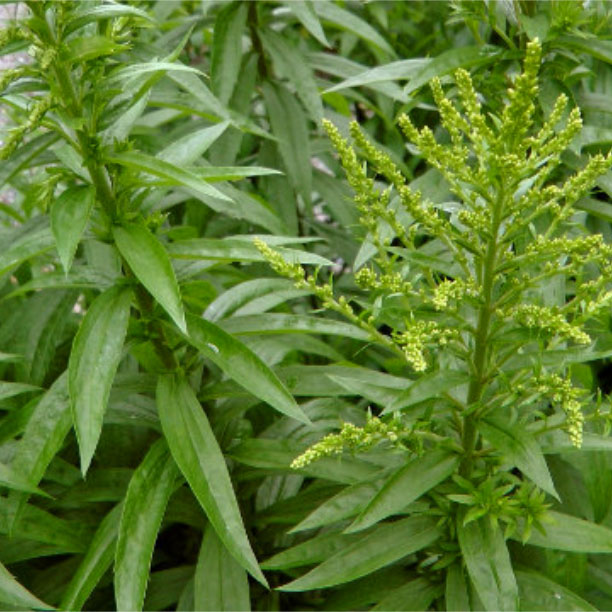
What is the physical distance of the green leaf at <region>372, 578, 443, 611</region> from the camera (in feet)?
4.20

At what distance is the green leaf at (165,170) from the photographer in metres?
1.08

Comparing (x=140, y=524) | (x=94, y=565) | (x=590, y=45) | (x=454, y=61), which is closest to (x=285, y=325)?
(x=140, y=524)

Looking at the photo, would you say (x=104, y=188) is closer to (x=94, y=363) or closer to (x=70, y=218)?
(x=70, y=218)

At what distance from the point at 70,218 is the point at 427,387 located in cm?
49

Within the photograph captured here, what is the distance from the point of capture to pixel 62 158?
1.18 metres

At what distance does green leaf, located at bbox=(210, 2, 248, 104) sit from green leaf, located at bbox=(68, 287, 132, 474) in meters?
0.70

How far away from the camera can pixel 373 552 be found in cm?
122

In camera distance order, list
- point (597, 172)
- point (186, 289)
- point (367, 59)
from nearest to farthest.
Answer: point (597, 172) → point (186, 289) → point (367, 59)

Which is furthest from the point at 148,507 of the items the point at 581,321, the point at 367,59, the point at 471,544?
the point at 367,59

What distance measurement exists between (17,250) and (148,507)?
39 centimetres

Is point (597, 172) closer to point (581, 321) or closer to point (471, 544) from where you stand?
point (581, 321)

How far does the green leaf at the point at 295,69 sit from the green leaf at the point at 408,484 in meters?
0.84

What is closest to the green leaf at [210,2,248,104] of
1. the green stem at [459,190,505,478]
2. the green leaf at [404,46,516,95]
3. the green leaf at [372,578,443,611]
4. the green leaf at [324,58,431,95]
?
the green leaf at [324,58,431,95]

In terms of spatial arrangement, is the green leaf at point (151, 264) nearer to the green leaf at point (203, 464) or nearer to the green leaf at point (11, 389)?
the green leaf at point (203, 464)
